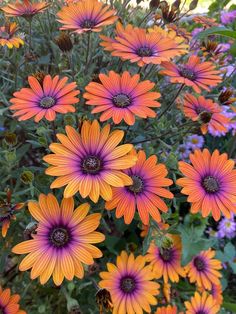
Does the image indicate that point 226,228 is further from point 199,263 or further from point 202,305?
point 202,305

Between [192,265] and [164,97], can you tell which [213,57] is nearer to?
[164,97]

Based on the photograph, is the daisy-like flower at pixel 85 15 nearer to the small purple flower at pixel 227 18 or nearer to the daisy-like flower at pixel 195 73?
the daisy-like flower at pixel 195 73

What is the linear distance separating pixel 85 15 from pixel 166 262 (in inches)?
27.2

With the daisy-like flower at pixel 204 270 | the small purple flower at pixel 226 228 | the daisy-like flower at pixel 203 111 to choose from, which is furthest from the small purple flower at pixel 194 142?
the daisy-like flower at pixel 203 111

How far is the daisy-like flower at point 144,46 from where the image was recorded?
0.89 m

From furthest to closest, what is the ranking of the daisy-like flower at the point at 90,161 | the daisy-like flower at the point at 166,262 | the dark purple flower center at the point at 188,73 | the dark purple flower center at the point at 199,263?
1. the dark purple flower center at the point at 199,263
2. the daisy-like flower at the point at 166,262
3. the dark purple flower center at the point at 188,73
4. the daisy-like flower at the point at 90,161

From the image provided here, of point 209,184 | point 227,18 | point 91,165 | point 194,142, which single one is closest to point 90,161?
point 91,165

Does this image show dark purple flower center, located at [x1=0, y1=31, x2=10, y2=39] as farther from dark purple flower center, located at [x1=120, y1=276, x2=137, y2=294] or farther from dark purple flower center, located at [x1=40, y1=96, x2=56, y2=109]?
dark purple flower center, located at [x1=120, y1=276, x2=137, y2=294]

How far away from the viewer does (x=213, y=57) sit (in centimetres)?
122

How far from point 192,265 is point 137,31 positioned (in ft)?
2.23

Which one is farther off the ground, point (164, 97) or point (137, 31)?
point (137, 31)

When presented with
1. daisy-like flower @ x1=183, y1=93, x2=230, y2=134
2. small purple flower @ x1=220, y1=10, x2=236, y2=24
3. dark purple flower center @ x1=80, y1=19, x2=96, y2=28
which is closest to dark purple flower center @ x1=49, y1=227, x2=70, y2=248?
daisy-like flower @ x1=183, y1=93, x2=230, y2=134

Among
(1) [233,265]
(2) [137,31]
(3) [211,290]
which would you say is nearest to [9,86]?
(2) [137,31]

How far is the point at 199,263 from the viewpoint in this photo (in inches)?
48.5
